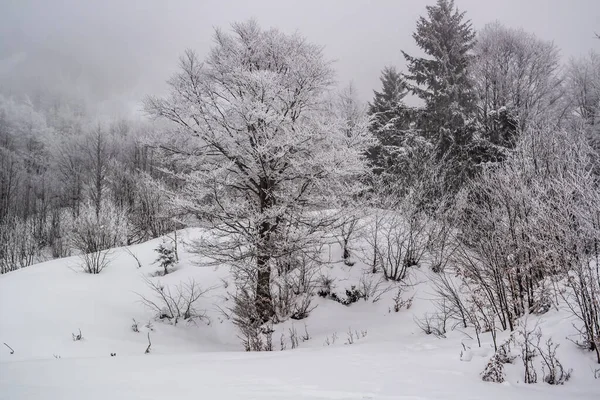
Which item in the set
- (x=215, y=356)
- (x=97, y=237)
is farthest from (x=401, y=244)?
(x=97, y=237)

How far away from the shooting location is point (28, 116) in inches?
2239

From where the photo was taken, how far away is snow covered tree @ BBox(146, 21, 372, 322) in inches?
308

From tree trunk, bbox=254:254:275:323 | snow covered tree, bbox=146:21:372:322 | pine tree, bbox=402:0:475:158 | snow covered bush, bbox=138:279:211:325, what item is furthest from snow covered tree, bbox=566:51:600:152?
snow covered bush, bbox=138:279:211:325

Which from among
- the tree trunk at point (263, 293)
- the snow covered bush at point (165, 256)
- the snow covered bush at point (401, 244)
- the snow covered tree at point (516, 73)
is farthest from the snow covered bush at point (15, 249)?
the snow covered tree at point (516, 73)

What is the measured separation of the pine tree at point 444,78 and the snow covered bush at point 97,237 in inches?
591

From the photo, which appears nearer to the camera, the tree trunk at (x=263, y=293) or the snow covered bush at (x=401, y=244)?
the tree trunk at (x=263, y=293)

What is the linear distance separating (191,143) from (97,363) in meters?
6.05

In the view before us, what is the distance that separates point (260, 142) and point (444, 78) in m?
11.9

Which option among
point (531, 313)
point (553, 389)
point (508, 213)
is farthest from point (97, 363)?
point (508, 213)

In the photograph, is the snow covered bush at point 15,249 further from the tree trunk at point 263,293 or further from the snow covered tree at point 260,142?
the tree trunk at point 263,293

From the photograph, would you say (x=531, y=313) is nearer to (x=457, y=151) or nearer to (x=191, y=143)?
(x=191, y=143)

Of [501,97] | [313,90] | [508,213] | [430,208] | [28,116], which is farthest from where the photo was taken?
[28,116]

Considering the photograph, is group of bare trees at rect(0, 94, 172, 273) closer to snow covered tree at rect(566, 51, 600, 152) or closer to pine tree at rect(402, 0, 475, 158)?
pine tree at rect(402, 0, 475, 158)

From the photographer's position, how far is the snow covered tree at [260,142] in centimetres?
781
